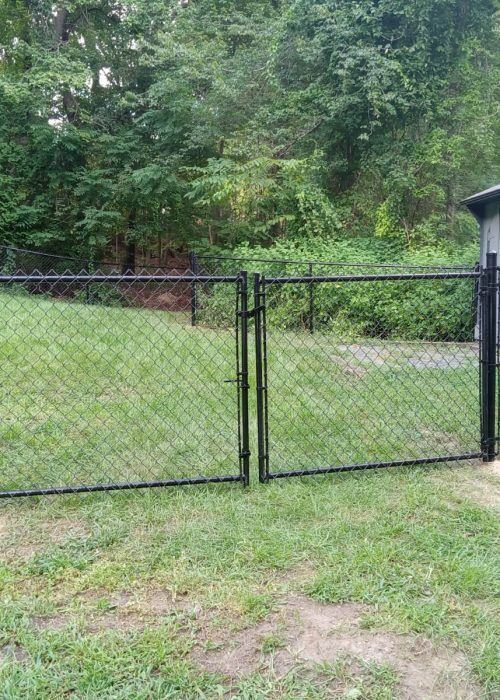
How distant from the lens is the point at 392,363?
576 cm

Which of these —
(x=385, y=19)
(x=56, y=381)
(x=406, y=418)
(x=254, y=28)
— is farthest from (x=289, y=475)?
(x=254, y=28)

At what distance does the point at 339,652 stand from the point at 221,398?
8.92 feet

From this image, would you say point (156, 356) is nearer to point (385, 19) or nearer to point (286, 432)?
point (286, 432)

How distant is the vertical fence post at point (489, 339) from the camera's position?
3.04 metres

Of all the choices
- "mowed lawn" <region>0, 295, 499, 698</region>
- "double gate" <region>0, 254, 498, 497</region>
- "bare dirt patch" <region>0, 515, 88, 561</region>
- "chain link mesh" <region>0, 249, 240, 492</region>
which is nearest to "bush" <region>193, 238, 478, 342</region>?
"double gate" <region>0, 254, 498, 497</region>

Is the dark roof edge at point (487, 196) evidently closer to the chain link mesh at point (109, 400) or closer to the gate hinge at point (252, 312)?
the chain link mesh at point (109, 400)

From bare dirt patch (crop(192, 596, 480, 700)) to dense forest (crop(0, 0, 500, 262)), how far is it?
26.2ft

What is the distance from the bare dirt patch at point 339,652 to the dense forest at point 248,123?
7998 mm

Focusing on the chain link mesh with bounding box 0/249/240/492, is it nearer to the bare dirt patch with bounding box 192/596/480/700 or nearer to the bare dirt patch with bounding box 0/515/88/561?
the bare dirt patch with bounding box 0/515/88/561

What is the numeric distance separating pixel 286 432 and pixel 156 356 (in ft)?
6.53

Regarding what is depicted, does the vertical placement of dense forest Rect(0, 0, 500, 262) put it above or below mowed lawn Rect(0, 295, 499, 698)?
above

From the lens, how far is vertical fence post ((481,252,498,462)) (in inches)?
119

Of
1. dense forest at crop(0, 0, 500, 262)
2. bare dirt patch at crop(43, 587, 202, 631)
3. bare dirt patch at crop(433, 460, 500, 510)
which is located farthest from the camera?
dense forest at crop(0, 0, 500, 262)

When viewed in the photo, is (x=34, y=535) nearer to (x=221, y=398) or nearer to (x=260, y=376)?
(x=260, y=376)
